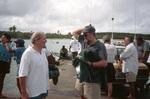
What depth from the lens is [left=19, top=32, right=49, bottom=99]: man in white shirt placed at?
261 centimetres

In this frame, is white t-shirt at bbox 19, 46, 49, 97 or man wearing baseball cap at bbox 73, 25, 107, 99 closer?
white t-shirt at bbox 19, 46, 49, 97

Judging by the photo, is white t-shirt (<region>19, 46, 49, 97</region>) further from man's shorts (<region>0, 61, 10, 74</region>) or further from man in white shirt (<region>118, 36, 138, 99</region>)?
man in white shirt (<region>118, 36, 138, 99</region>)

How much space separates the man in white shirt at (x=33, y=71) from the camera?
8.57 feet

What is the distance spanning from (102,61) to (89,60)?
24 cm

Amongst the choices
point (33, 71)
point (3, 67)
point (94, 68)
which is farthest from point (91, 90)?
point (3, 67)

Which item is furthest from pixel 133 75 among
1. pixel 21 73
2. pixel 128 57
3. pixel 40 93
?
pixel 21 73

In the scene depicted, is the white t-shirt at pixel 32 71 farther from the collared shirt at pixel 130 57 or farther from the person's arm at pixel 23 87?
the collared shirt at pixel 130 57

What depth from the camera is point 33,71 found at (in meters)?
2.70

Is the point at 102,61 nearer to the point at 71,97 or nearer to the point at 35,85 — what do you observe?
the point at 35,85

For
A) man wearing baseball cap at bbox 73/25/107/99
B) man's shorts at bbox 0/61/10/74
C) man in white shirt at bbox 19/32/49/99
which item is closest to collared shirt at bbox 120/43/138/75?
man wearing baseball cap at bbox 73/25/107/99

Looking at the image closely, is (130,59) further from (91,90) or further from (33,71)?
(33,71)

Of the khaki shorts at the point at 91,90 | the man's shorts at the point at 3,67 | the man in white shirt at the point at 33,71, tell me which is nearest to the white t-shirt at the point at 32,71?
the man in white shirt at the point at 33,71

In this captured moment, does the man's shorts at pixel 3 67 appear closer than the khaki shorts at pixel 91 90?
No

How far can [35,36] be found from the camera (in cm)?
283
